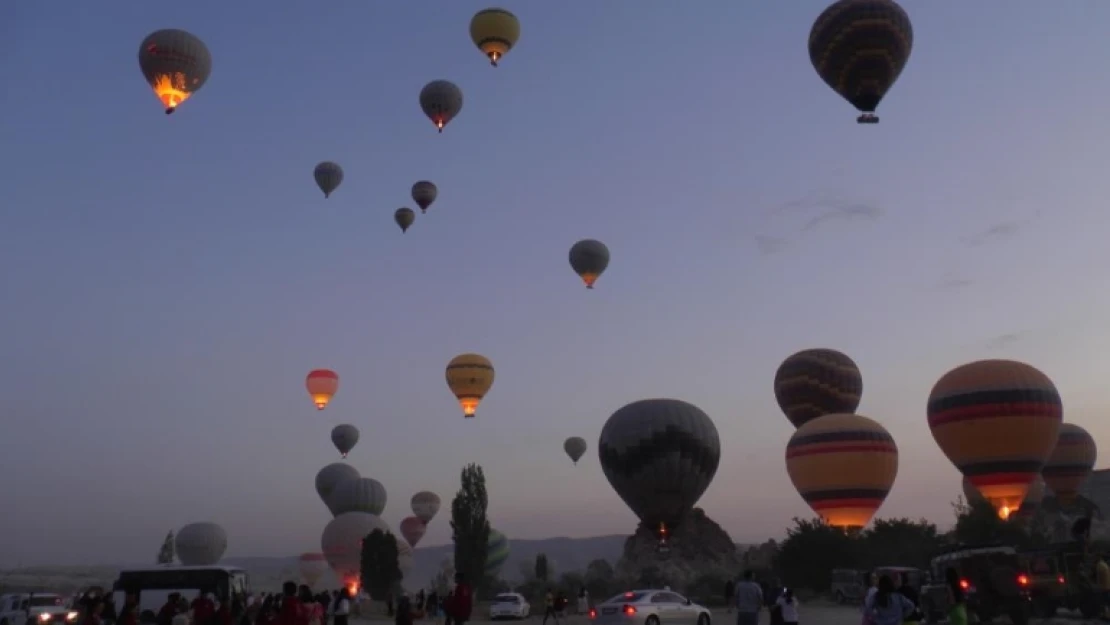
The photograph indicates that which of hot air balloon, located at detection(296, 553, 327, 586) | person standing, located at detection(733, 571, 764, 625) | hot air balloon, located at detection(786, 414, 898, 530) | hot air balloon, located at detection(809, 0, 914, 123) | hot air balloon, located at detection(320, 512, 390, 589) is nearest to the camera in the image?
person standing, located at detection(733, 571, 764, 625)

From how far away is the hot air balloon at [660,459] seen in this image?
55.2 metres

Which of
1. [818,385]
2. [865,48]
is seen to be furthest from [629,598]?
[818,385]

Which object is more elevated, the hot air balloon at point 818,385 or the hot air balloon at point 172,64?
A: the hot air balloon at point 172,64

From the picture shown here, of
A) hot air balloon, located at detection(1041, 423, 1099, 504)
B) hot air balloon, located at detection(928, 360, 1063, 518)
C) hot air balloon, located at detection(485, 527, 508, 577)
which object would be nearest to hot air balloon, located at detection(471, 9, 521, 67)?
hot air balloon, located at detection(928, 360, 1063, 518)

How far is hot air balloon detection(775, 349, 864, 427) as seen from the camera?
65250mm

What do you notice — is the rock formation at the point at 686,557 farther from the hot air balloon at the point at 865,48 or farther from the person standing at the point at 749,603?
the person standing at the point at 749,603

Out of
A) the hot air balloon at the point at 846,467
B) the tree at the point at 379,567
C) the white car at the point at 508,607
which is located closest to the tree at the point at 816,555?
the hot air balloon at the point at 846,467

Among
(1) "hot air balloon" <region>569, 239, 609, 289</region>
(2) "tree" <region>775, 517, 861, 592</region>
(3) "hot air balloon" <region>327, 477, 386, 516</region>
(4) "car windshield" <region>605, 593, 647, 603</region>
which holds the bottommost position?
(4) "car windshield" <region>605, 593, 647, 603</region>

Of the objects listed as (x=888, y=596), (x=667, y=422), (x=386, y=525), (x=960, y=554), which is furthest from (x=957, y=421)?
(x=386, y=525)

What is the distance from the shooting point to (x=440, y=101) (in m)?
54.6

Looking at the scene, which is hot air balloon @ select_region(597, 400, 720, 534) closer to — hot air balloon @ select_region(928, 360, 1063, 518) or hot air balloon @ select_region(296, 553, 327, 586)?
hot air balloon @ select_region(928, 360, 1063, 518)

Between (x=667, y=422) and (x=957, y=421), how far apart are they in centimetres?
1469

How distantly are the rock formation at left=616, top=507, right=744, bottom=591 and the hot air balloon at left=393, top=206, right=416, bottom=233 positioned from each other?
28.2m

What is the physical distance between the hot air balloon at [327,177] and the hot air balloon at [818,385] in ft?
102
